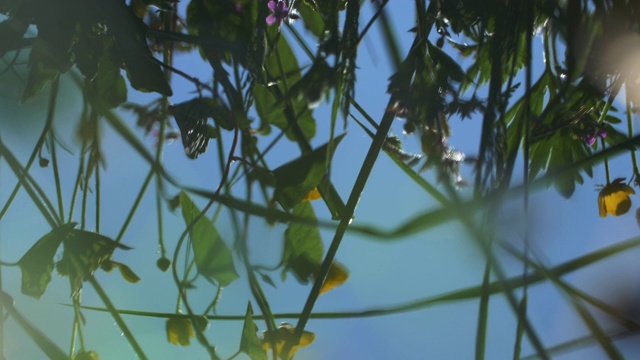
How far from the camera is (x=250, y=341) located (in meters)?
0.57

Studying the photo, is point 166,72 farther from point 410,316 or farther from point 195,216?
point 410,316

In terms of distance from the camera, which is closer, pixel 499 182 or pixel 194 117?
pixel 499 182

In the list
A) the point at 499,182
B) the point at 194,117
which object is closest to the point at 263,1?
the point at 194,117

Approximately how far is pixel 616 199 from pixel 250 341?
36 cm

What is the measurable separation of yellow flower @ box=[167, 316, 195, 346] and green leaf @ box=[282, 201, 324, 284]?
9 centimetres

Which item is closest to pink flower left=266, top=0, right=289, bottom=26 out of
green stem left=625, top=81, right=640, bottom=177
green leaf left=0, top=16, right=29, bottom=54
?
green leaf left=0, top=16, right=29, bottom=54

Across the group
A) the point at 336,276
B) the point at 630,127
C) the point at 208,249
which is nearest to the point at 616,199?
the point at 630,127

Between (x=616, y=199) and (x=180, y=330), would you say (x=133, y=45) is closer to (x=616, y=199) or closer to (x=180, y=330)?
(x=180, y=330)

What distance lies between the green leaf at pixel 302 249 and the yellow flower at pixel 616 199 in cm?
27

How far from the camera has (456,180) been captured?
52cm

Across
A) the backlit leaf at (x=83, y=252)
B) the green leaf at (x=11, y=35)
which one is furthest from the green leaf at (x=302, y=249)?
the green leaf at (x=11, y=35)

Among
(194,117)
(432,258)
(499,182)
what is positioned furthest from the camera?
(432,258)

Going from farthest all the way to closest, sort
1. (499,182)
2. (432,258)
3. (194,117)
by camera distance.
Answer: (432,258)
(194,117)
(499,182)

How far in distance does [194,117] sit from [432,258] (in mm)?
256
